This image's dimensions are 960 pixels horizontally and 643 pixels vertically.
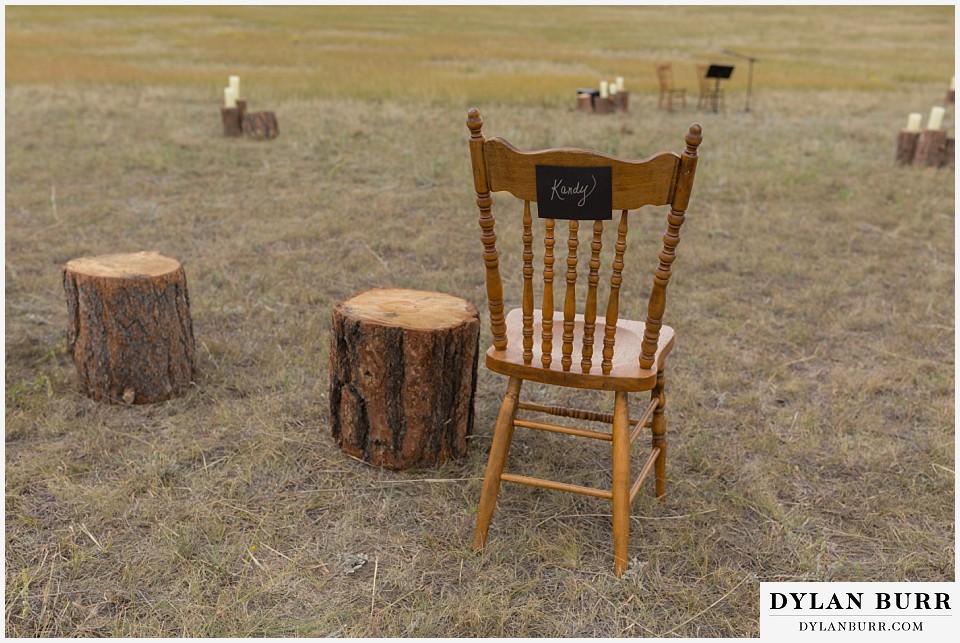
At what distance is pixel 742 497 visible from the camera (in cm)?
316

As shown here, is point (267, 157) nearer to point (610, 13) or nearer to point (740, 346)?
point (740, 346)

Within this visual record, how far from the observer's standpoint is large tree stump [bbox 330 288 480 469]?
3.13 m

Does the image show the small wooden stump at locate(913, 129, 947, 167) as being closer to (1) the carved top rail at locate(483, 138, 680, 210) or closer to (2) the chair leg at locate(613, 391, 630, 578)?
(2) the chair leg at locate(613, 391, 630, 578)

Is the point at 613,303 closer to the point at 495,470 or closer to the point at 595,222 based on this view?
the point at 595,222

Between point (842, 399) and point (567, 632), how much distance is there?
2.18m

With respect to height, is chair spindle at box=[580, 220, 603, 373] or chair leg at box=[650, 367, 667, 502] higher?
chair spindle at box=[580, 220, 603, 373]

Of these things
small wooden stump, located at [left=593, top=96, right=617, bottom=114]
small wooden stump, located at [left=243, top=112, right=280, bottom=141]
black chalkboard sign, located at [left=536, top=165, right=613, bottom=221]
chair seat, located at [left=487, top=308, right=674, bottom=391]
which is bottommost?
chair seat, located at [left=487, top=308, right=674, bottom=391]

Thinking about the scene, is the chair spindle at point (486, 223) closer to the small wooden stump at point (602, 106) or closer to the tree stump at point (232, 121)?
the tree stump at point (232, 121)

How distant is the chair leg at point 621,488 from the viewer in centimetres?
271

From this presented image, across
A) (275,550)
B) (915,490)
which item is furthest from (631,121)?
(275,550)

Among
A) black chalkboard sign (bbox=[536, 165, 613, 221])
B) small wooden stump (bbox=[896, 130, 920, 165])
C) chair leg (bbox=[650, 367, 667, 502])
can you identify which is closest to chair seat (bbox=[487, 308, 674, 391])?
chair leg (bbox=[650, 367, 667, 502])

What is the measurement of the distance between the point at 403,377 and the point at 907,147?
8.36m

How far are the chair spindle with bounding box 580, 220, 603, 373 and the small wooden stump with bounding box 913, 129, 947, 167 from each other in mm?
8233

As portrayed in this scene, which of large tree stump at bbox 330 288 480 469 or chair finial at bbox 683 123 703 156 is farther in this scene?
large tree stump at bbox 330 288 480 469
